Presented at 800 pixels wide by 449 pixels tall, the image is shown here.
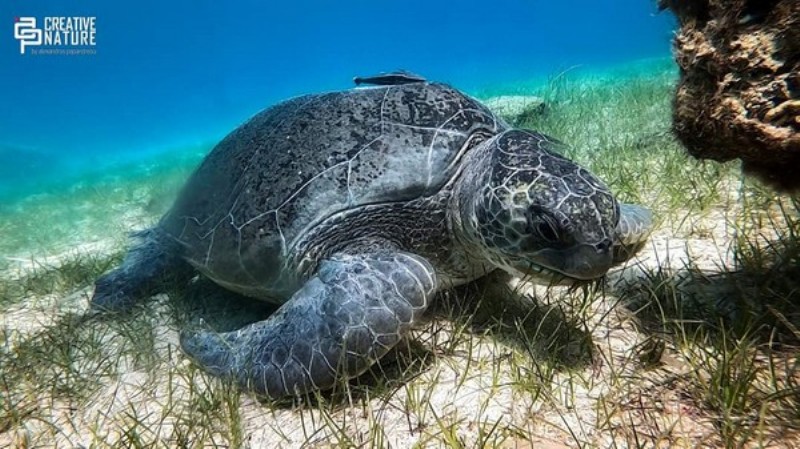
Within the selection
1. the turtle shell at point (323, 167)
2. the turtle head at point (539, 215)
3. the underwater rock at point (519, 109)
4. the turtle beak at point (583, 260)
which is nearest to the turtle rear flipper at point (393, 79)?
the turtle shell at point (323, 167)

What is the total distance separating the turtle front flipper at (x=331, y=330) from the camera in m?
2.10

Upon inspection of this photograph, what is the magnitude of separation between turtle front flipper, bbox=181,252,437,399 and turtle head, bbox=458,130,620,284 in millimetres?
439

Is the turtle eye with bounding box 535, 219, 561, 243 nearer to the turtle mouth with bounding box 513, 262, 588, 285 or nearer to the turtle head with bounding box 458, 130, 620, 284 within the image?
the turtle head with bounding box 458, 130, 620, 284

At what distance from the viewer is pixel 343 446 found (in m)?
1.69

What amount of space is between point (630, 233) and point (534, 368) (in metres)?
1.12

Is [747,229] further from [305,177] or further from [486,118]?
[305,177]

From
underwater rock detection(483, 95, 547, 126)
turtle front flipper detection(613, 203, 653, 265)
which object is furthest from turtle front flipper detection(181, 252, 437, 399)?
underwater rock detection(483, 95, 547, 126)

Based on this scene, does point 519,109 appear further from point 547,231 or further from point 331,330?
point 331,330

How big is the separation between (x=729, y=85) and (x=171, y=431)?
3110 millimetres

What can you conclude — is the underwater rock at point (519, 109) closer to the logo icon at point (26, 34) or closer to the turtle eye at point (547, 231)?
the turtle eye at point (547, 231)

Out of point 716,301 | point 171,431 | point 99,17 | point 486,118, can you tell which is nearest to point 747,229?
point 716,301

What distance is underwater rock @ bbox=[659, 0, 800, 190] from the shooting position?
1702mm

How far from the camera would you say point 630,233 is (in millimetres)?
2594

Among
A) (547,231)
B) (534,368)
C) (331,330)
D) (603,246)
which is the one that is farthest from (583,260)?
(331,330)
